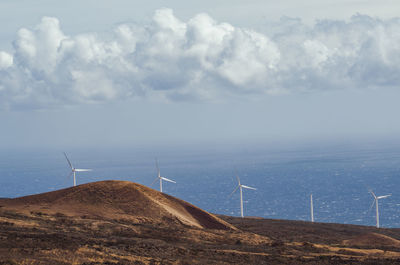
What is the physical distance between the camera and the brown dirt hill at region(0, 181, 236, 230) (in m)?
51.0

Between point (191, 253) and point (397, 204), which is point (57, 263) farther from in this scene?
point (397, 204)

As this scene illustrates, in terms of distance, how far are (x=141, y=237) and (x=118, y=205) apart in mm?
14377

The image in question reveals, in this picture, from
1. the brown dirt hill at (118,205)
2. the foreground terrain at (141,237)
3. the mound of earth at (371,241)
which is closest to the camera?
the foreground terrain at (141,237)

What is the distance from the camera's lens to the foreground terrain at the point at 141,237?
101ft

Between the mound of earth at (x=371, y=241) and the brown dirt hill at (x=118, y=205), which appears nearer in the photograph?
the mound of earth at (x=371, y=241)

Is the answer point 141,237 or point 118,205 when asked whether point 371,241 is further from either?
point 118,205

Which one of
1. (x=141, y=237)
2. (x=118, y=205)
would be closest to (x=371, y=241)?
(x=141, y=237)

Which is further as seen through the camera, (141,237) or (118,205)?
(118,205)

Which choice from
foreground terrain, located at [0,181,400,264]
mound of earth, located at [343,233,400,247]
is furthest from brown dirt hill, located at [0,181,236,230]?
mound of earth, located at [343,233,400,247]

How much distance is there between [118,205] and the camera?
53.5 m

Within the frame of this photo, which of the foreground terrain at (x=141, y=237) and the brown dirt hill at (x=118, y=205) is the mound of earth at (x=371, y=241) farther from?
the brown dirt hill at (x=118, y=205)

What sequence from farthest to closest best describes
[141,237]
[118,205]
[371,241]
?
1. [118,205]
2. [371,241]
3. [141,237]

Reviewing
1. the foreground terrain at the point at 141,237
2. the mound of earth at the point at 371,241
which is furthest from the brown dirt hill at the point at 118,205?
the mound of earth at the point at 371,241

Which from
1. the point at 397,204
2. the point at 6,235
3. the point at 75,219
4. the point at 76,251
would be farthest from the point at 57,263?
the point at 397,204
